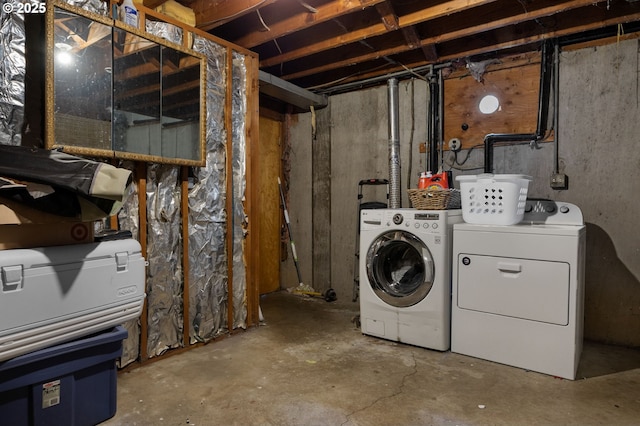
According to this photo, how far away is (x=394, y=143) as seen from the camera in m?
3.50

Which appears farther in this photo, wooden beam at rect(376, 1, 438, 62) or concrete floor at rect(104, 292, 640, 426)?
wooden beam at rect(376, 1, 438, 62)

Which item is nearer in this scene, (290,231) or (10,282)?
(10,282)

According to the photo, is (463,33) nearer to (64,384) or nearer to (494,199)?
(494,199)

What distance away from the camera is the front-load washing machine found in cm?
255

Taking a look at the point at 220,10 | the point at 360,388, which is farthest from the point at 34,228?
the point at 220,10

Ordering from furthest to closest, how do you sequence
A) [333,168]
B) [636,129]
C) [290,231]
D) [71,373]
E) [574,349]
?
1. [290,231]
2. [333,168]
3. [636,129]
4. [574,349]
5. [71,373]

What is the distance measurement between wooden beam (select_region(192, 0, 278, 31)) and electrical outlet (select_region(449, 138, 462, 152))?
188cm

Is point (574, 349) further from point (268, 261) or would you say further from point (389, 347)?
point (268, 261)

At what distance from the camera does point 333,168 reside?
13.1ft

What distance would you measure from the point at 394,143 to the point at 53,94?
259cm

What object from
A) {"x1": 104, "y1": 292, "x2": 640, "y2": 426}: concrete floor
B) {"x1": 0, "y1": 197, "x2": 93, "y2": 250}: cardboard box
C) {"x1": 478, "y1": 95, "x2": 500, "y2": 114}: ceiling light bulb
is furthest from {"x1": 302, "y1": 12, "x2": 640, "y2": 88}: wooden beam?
{"x1": 0, "y1": 197, "x2": 93, "y2": 250}: cardboard box

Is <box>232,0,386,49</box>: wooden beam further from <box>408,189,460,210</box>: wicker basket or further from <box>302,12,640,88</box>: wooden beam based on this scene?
<box>408,189,460,210</box>: wicker basket

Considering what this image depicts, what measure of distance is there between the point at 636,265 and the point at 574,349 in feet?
3.43

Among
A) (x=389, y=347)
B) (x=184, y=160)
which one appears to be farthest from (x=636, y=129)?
(x=184, y=160)
